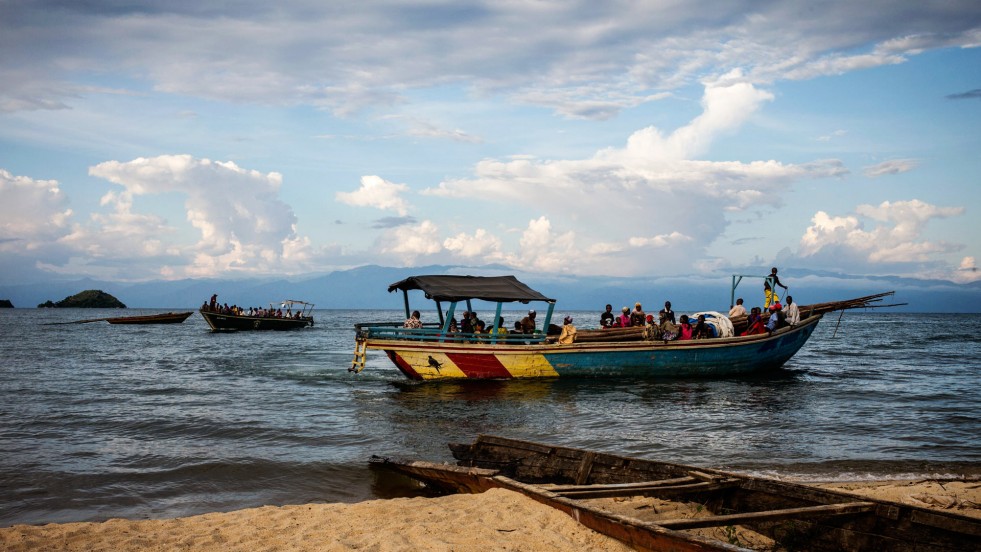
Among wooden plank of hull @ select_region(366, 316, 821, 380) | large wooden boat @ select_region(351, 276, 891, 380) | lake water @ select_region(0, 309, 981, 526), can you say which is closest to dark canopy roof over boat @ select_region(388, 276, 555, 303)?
large wooden boat @ select_region(351, 276, 891, 380)

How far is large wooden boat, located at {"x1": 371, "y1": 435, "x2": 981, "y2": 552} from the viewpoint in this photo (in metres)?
5.50

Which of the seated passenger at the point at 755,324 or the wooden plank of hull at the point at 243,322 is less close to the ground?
the seated passenger at the point at 755,324

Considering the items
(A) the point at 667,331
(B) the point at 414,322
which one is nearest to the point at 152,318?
(B) the point at 414,322

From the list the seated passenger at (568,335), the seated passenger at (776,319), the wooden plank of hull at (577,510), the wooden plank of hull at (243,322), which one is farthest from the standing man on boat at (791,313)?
the wooden plank of hull at (243,322)

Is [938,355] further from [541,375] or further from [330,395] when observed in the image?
[330,395]

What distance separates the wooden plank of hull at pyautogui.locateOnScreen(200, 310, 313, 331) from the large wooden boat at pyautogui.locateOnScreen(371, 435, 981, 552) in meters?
48.0

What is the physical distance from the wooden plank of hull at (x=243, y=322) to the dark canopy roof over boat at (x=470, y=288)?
36.4 metres

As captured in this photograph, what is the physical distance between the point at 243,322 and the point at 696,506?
5247 cm

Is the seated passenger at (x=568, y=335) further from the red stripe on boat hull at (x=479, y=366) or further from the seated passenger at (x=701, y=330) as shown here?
the seated passenger at (x=701, y=330)

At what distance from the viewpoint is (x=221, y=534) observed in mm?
6766

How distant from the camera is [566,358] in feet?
63.7

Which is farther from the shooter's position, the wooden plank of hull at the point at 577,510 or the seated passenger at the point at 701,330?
the seated passenger at the point at 701,330

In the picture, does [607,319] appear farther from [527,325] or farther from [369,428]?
[369,428]

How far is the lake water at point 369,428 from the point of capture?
31.3 feet
